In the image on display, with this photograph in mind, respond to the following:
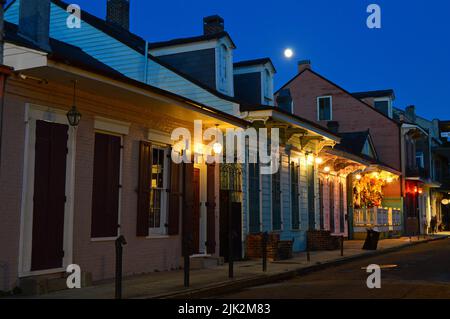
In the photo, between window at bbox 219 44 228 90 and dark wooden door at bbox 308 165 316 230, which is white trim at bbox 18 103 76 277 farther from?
dark wooden door at bbox 308 165 316 230

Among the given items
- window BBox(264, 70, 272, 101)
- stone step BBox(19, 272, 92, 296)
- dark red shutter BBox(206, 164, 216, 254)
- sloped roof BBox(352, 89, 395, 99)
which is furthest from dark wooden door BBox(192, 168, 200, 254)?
sloped roof BBox(352, 89, 395, 99)

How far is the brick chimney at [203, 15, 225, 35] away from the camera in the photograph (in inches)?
838

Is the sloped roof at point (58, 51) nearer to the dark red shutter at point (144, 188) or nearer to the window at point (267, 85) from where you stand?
the dark red shutter at point (144, 188)

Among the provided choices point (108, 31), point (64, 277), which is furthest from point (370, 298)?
point (108, 31)

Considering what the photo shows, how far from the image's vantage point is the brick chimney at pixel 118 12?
21094 millimetres

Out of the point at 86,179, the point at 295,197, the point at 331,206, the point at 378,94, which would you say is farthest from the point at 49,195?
the point at 378,94

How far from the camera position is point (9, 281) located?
9.86 metres

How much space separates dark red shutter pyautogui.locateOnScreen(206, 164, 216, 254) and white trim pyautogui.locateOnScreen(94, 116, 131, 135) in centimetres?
386

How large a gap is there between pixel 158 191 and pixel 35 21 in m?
4.77

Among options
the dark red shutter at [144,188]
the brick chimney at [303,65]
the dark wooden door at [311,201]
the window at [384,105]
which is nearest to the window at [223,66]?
the dark red shutter at [144,188]

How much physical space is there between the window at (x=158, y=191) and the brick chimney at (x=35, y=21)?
3.58 metres

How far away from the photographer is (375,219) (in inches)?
1236
